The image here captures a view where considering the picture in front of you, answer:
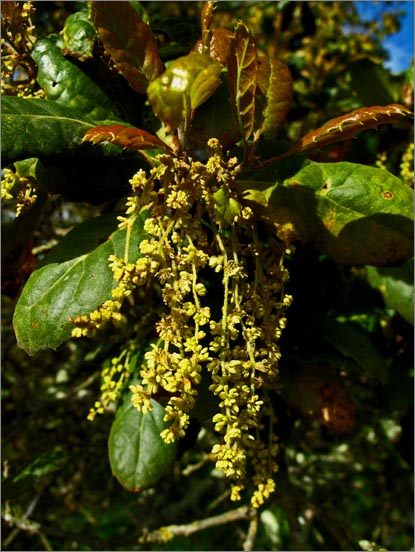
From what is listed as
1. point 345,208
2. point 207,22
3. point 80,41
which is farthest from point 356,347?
point 80,41

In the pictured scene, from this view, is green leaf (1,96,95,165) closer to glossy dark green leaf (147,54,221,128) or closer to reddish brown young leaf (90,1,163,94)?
reddish brown young leaf (90,1,163,94)

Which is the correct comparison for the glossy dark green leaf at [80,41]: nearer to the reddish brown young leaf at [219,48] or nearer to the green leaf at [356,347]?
the reddish brown young leaf at [219,48]

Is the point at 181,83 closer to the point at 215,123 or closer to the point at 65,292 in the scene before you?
the point at 215,123

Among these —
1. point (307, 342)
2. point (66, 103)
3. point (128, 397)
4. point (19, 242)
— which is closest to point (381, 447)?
point (307, 342)

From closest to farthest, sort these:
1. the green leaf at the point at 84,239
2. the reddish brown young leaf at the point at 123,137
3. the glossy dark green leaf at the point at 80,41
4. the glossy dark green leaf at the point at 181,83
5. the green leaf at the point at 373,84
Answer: the glossy dark green leaf at the point at 181,83 → the reddish brown young leaf at the point at 123,137 → the green leaf at the point at 84,239 → the glossy dark green leaf at the point at 80,41 → the green leaf at the point at 373,84

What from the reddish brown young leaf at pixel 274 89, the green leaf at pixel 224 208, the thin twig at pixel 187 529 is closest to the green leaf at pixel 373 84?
the reddish brown young leaf at pixel 274 89

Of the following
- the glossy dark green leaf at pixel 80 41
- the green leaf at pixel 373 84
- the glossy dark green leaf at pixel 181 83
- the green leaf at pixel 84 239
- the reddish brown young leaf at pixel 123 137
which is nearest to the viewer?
the glossy dark green leaf at pixel 181 83
